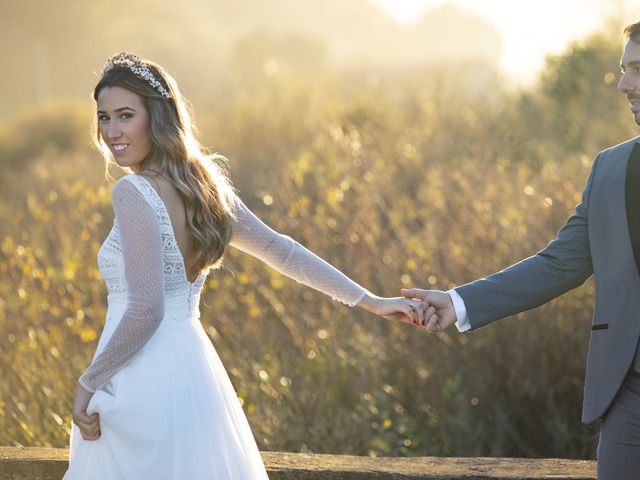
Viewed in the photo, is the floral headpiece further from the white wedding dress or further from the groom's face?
the groom's face

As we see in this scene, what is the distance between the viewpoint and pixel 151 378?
2.80 metres

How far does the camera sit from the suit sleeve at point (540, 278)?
3.01 meters

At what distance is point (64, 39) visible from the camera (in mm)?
67938

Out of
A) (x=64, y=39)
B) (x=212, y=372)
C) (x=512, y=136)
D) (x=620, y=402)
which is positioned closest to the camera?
(x=620, y=402)

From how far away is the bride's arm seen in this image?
3.29 metres

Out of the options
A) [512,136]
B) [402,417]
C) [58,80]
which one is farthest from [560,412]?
[58,80]

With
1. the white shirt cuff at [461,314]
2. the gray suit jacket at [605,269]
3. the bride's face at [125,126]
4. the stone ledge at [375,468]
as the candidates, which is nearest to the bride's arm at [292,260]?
the white shirt cuff at [461,314]

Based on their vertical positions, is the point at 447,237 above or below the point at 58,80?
below

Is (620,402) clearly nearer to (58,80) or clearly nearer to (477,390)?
(477,390)

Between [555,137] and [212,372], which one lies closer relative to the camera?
[212,372]

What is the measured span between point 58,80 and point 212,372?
74.9m

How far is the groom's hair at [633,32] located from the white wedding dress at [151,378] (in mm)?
1362

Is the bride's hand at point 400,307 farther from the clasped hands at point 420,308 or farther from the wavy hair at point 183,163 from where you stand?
the wavy hair at point 183,163

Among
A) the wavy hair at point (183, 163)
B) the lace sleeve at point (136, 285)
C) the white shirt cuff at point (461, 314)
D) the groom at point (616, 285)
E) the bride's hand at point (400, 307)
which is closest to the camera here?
the groom at point (616, 285)
